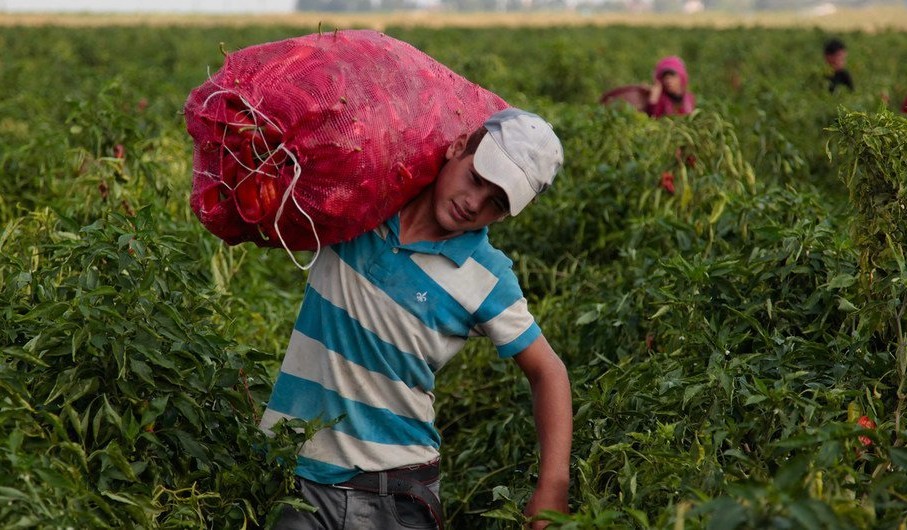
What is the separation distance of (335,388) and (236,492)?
323mm

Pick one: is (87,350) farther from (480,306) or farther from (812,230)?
(812,230)

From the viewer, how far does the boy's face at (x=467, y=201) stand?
258cm

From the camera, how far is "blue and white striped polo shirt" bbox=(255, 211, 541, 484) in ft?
8.61

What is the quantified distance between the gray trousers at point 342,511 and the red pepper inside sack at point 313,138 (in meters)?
0.56

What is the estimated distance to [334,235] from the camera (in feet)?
8.70

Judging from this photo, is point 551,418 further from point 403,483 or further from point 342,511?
point 342,511

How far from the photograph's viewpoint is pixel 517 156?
2.54 m

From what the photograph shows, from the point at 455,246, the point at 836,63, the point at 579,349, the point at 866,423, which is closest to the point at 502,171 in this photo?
the point at 455,246

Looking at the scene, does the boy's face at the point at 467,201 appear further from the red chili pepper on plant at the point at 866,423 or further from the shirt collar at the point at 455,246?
the red chili pepper on plant at the point at 866,423

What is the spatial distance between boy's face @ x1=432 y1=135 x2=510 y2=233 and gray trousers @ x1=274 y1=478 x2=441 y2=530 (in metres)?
0.62

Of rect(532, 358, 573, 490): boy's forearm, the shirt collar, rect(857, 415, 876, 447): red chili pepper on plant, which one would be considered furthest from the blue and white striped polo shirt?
rect(857, 415, 876, 447): red chili pepper on plant

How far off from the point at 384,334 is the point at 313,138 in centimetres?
45

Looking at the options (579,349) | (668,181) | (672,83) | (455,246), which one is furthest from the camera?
(672,83)

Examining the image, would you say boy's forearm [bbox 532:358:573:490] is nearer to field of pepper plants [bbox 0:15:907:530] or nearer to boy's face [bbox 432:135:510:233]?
field of pepper plants [bbox 0:15:907:530]
